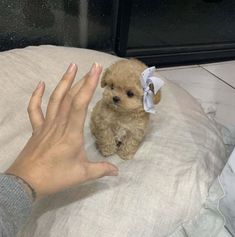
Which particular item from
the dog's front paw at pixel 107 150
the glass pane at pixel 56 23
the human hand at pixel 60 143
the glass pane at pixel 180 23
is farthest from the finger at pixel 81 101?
the glass pane at pixel 180 23

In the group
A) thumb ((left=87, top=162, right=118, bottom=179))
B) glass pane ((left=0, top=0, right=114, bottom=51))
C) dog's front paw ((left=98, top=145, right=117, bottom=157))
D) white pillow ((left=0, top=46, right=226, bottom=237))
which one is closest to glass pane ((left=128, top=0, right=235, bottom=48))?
glass pane ((left=0, top=0, right=114, bottom=51))

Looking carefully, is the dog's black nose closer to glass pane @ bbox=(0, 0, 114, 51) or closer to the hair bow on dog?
the hair bow on dog

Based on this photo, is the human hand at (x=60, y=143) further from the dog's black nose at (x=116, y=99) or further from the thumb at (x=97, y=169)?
the dog's black nose at (x=116, y=99)

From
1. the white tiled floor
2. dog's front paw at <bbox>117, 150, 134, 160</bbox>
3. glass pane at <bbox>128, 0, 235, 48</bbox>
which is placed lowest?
the white tiled floor

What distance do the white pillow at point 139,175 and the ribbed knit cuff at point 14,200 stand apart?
0.73 ft

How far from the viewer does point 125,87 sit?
0.93 metres

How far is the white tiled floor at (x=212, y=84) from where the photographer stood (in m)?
1.70

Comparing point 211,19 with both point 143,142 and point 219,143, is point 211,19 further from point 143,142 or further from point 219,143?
point 143,142

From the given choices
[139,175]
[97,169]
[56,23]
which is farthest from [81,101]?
[56,23]

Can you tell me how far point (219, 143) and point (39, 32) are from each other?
112 centimetres

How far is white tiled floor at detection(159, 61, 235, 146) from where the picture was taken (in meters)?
1.70

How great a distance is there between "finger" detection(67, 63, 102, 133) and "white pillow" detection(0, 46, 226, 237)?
28cm

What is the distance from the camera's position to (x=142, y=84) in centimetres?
92

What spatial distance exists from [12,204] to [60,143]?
0.45 feet
